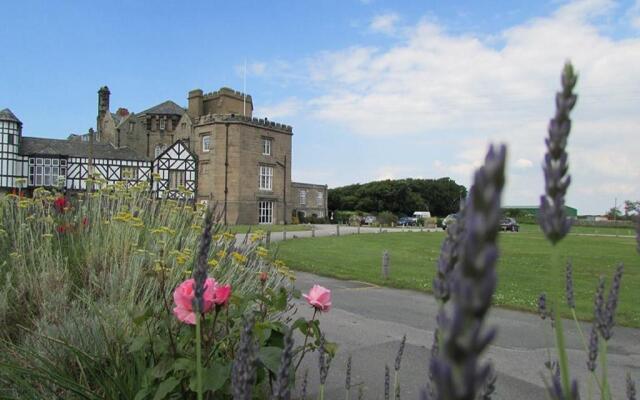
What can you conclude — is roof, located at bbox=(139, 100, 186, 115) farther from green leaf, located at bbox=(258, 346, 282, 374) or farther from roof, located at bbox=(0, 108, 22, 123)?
green leaf, located at bbox=(258, 346, 282, 374)

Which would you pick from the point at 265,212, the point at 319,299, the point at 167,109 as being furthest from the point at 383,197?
the point at 319,299

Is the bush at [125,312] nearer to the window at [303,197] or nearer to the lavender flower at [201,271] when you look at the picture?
the lavender flower at [201,271]

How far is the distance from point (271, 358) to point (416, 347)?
4713 mm

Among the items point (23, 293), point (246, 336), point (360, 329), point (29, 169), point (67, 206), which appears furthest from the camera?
point (29, 169)

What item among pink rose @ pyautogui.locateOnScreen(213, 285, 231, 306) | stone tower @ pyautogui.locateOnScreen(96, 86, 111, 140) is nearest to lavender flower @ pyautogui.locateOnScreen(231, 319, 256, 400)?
pink rose @ pyautogui.locateOnScreen(213, 285, 231, 306)

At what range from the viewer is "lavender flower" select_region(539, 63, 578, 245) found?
3.29 feet

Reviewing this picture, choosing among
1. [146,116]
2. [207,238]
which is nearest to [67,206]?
[207,238]

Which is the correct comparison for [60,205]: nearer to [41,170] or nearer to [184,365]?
[184,365]

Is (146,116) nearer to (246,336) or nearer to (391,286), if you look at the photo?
(391,286)

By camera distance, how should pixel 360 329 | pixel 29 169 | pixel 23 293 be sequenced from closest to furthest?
1. pixel 23 293
2. pixel 360 329
3. pixel 29 169

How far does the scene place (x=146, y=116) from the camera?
211 ft

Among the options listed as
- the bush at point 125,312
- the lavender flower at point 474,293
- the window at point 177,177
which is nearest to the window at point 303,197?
the window at point 177,177

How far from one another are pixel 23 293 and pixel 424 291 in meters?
9.57

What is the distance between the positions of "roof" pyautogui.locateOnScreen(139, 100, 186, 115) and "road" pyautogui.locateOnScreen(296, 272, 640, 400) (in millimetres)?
58268
